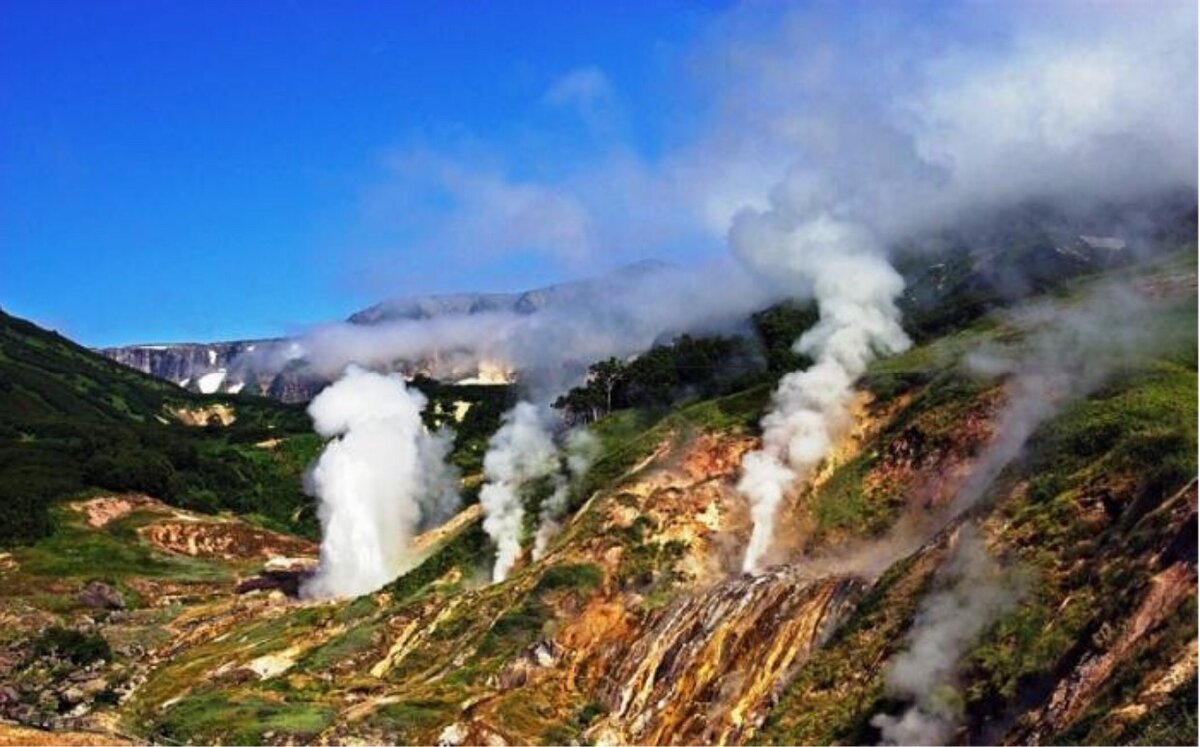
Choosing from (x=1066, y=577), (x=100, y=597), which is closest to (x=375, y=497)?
(x=100, y=597)

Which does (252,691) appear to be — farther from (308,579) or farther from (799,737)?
(308,579)

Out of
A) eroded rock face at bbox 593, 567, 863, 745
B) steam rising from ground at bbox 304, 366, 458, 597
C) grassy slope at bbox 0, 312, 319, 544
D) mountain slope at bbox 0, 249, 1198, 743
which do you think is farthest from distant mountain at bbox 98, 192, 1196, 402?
grassy slope at bbox 0, 312, 319, 544

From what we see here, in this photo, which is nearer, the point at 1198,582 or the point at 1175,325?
the point at 1198,582

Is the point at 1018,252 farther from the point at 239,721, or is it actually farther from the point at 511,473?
the point at 239,721

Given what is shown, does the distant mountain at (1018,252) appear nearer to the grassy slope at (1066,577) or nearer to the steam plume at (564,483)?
the steam plume at (564,483)

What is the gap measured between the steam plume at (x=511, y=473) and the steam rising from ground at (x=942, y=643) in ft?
101

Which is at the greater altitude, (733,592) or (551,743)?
(733,592)

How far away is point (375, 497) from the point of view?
8106 cm

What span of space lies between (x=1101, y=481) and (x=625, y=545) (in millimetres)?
23586

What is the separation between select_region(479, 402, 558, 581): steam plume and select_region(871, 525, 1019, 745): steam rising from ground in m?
30.8

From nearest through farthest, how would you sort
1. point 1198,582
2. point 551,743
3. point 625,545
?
1. point 1198,582
2. point 551,743
3. point 625,545

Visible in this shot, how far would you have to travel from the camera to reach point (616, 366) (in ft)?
294

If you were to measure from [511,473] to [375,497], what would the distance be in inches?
573

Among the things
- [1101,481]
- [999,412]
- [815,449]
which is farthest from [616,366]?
[1101,481]
